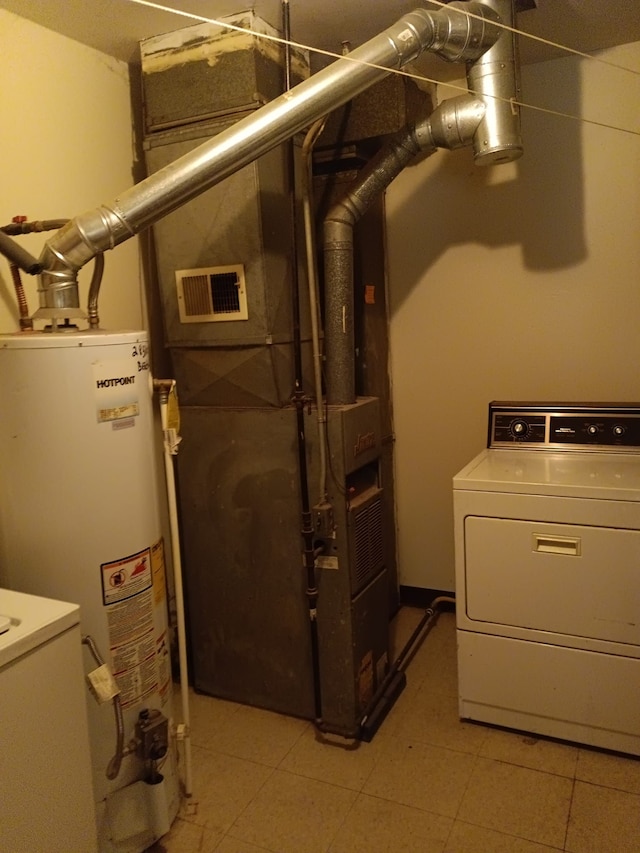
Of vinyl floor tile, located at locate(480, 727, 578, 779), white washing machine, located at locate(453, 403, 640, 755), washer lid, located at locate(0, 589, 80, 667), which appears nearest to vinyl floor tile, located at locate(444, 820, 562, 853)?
vinyl floor tile, located at locate(480, 727, 578, 779)

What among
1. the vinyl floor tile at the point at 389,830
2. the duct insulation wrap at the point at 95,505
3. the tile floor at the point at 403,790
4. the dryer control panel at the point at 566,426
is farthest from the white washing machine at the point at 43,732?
the dryer control panel at the point at 566,426

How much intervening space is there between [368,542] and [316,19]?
1.79 meters

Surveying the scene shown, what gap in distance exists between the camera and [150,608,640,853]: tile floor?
1781 millimetres

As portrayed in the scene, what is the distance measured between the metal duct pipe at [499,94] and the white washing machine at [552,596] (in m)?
1.08

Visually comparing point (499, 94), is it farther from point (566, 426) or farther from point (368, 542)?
point (368, 542)

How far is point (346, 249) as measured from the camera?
220 cm

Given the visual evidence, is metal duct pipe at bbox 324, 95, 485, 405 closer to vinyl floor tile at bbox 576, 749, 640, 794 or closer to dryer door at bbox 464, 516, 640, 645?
dryer door at bbox 464, 516, 640, 645

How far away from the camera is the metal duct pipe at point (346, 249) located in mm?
2188

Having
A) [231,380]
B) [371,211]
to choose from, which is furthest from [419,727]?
[371,211]

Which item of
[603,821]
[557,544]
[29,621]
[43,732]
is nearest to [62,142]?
[29,621]

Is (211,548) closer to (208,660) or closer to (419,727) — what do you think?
(208,660)

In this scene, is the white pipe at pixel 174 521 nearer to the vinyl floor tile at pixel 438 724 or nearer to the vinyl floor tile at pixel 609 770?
the vinyl floor tile at pixel 438 724

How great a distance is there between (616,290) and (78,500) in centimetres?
220

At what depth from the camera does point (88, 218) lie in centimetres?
169
